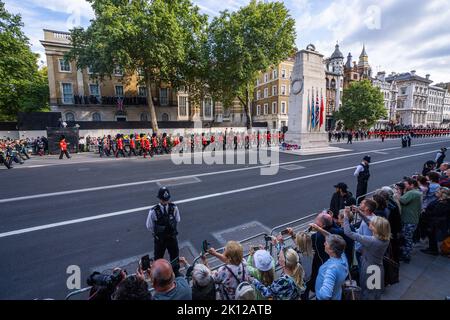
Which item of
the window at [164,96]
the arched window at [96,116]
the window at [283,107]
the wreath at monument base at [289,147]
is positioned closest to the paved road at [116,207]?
the wreath at monument base at [289,147]

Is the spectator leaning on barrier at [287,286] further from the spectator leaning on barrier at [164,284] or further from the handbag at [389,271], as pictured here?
the handbag at [389,271]

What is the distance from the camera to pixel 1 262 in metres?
4.54

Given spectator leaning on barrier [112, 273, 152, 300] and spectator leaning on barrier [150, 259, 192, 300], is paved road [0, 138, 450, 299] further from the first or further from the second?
spectator leaning on barrier [150, 259, 192, 300]

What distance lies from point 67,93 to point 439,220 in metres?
39.1

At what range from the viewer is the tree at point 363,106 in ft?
138

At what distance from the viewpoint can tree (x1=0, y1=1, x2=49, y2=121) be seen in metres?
23.4

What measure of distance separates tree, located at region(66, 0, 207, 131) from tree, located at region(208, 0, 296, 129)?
10.4 feet

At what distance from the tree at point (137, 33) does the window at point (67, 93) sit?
9.68 metres

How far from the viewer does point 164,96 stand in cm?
3641

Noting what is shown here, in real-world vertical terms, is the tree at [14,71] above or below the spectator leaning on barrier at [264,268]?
above

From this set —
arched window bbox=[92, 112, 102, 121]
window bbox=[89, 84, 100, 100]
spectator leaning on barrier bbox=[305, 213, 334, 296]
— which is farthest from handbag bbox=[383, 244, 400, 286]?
window bbox=[89, 84, 100, 100]
